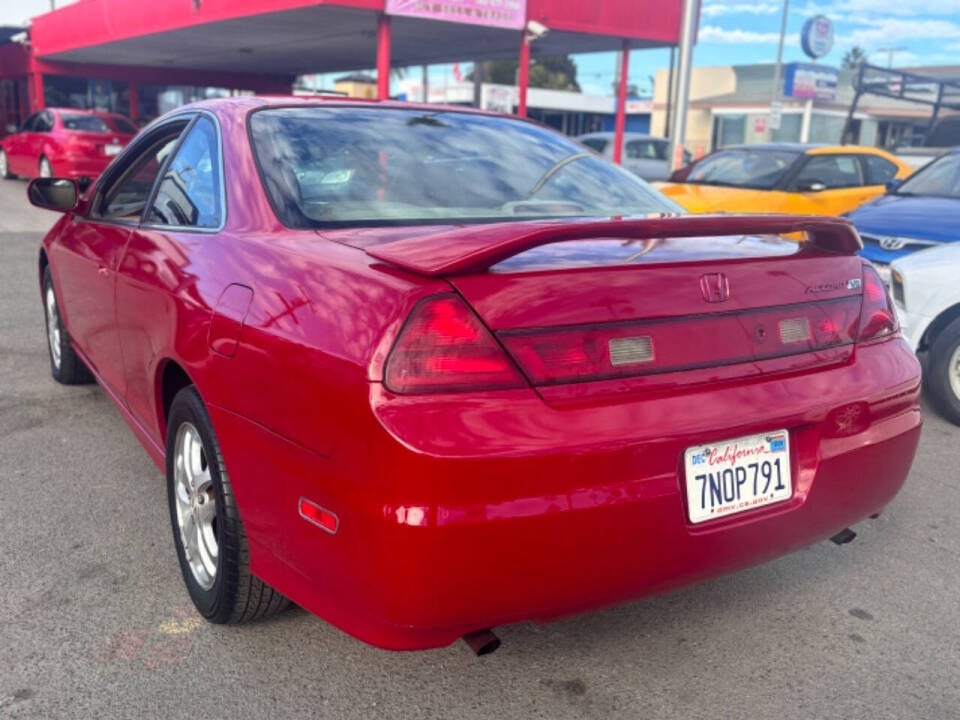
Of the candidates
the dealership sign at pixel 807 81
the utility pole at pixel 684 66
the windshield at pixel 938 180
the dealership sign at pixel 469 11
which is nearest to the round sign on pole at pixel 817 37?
the dealership sign at pixel 807 81

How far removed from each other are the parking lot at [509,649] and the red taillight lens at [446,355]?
0.91 metres

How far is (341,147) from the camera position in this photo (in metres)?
2.91

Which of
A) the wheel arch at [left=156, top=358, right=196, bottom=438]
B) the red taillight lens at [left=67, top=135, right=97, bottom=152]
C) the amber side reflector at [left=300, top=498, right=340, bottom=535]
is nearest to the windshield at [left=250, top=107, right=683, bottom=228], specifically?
the wheel arch at [left=156, top=358, right=196, bottom=438]

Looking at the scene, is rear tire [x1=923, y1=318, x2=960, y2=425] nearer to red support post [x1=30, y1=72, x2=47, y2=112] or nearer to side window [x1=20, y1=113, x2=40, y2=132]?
side window [x1=20, y1=113, x2=40, y2=132]

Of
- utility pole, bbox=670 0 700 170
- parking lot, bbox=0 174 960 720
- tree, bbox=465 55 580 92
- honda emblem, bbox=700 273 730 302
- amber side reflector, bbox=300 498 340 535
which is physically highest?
tree, bbox=465 55 580 92

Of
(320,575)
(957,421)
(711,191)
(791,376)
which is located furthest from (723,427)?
(711,191)

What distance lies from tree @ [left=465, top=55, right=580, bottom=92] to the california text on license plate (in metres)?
69.2

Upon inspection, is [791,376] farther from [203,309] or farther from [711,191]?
[711,191]

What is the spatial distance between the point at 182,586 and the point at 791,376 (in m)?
1.98

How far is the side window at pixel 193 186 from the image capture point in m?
2.86

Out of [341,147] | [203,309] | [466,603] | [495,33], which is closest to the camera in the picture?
[466,603]

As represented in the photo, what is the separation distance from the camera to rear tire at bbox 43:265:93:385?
16.1 ft

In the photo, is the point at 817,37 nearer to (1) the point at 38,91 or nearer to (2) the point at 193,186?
(1) the point at 38,91

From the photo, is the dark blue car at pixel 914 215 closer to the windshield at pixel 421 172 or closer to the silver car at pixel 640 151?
the windshield at pixel 421 172
